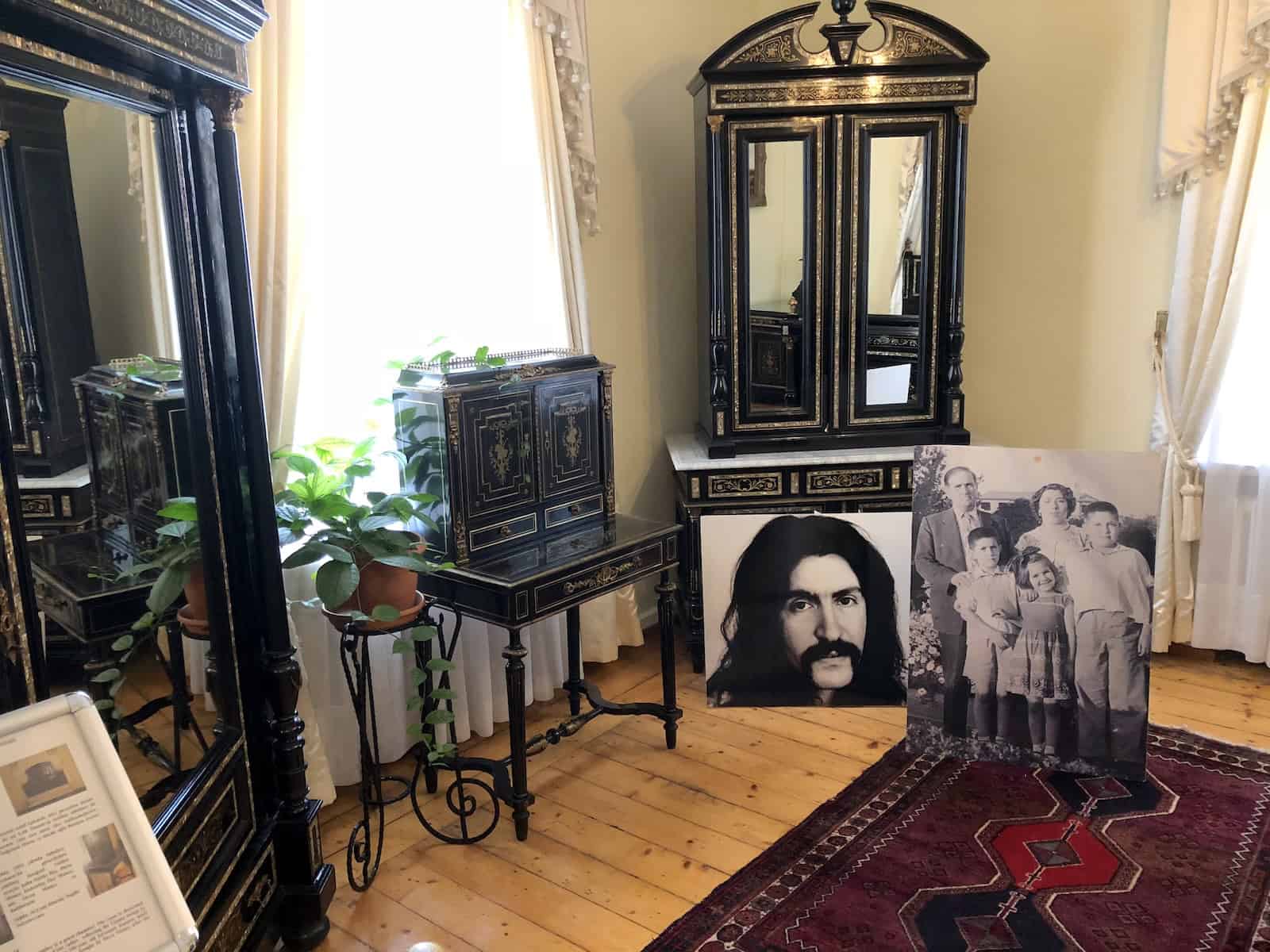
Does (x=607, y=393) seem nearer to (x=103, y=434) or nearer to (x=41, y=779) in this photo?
(x=103, y=434)

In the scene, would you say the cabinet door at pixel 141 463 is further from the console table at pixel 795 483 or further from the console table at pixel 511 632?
the console table at pixel 795 483

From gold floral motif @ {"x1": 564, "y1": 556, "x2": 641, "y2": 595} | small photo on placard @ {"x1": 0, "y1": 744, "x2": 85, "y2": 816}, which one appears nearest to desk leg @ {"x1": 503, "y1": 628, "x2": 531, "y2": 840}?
gold floral motif @ {"x1": 564, "y1": 556, "x2": 641, "y2": 595}

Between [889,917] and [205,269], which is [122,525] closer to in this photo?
[205,269]

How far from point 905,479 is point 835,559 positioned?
1.49ft

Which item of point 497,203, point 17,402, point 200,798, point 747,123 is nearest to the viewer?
point 17,402

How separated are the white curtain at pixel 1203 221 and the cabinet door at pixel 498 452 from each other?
223 centimetres

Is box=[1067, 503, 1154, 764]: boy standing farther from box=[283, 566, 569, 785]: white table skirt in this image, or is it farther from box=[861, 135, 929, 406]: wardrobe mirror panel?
box=[283, 566, 569, 785]: white table skirt

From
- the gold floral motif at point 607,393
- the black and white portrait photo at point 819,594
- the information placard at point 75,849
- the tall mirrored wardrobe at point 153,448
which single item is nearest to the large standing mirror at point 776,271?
the black and white portrait photo at point 819,594

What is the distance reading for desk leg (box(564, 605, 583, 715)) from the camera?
3279 mm

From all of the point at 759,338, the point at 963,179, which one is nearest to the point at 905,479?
the point at 759,338

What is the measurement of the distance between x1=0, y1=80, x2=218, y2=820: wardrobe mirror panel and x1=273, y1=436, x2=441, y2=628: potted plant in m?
0.42

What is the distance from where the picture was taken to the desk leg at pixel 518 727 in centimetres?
261

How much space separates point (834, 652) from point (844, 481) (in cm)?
59

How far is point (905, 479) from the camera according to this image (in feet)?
11.7
